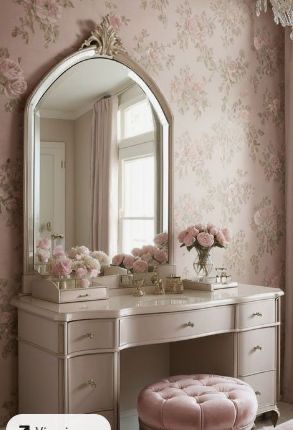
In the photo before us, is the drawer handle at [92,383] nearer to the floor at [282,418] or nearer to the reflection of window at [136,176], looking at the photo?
the reflection of window at [136,176]

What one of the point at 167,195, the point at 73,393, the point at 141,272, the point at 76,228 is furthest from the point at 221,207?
the point at 73,393

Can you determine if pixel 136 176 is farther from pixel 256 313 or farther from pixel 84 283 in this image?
pixel 256 313

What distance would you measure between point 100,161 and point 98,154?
0.04 meters

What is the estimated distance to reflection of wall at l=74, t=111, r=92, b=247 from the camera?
10.1 ft

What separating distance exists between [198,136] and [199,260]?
2.47 ft

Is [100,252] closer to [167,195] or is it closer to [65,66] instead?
[167,195]

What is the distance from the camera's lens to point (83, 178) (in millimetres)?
3098

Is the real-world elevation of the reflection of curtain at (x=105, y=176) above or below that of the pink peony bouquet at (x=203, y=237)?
above

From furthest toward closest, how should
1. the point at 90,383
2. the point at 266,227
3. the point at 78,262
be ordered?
the point at 266,227 < the point at 78,262 < the point at 90,383

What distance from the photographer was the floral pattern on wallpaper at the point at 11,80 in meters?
2.90

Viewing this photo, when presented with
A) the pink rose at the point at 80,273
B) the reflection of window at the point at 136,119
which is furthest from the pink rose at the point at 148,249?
the reflection of window at the point at 136,119

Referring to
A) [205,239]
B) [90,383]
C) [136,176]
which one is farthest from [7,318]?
[205,239]

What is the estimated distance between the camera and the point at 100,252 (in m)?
3.15

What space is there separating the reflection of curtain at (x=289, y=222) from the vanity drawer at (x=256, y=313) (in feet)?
2.16
